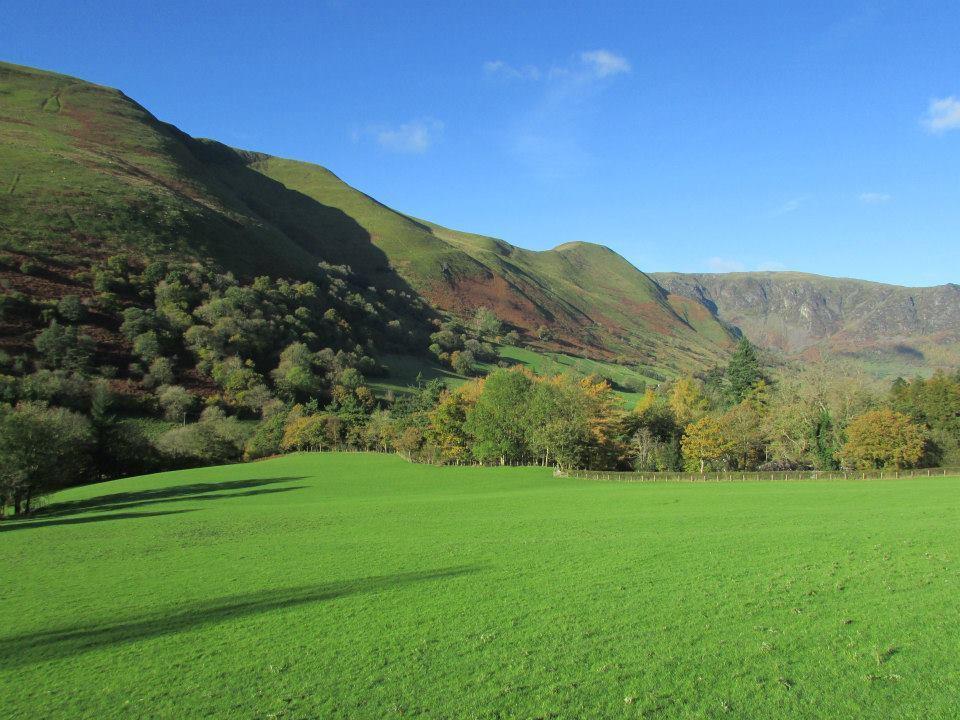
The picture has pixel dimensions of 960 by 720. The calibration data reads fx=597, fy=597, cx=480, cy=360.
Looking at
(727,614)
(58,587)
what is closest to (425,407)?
(58,587)

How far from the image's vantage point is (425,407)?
10956 cm

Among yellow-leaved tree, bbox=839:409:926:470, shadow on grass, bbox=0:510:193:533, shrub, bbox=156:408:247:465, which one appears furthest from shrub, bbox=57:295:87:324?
yellow-leaved tree, bbox=839:409:926:470

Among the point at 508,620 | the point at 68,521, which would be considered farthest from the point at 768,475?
the point at 68,521

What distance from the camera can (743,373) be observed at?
10950 cm

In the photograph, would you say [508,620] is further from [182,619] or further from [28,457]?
[28,457]

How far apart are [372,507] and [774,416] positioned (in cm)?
6141

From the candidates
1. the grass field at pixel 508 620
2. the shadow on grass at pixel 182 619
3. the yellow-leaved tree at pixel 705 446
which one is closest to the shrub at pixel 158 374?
the grass field at pixel 508 620

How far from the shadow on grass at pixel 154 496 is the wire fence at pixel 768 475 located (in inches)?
1268

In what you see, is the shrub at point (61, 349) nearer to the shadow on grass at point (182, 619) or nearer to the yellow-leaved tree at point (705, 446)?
the yellow-leaved tree at point (705, 446)

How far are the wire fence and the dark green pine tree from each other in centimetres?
5206

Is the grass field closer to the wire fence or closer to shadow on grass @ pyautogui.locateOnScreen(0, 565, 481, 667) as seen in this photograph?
shadow on grass @ pyautogui.locateOnScreen(0, 565, 481, 667)

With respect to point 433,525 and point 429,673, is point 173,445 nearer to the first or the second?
point 433,525

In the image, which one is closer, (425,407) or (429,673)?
(429,673)

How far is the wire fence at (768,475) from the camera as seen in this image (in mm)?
54375
